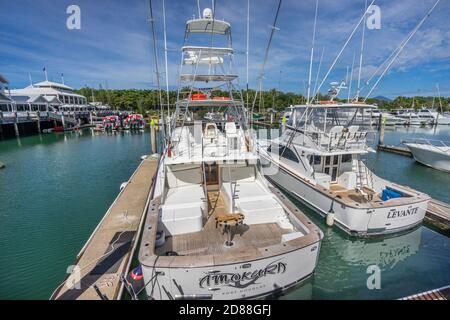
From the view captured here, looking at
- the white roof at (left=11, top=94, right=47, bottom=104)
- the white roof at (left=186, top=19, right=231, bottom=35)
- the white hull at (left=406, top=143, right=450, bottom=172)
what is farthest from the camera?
the white roof at (left=11, top=94, right=47, bottom=104)

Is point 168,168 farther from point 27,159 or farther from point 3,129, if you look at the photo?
point 3,129

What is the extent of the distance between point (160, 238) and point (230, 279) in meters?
2.13

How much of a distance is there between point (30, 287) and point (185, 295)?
16.0ft

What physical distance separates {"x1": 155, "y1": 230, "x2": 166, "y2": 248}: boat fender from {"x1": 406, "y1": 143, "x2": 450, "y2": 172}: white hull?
20388 millimetres

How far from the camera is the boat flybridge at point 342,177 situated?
7.70 meters

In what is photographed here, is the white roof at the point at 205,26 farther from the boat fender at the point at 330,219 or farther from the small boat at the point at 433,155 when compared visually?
the small boat at the point at 433,155

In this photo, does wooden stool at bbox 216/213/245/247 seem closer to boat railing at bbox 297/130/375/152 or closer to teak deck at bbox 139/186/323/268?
teak deck at bbox 139/186/323/268

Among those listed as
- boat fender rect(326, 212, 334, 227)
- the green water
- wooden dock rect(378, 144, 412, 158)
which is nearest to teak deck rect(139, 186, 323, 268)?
the green water

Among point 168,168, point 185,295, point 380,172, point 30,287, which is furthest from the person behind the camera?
point 380,172

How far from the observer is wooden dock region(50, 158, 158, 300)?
16.5ft

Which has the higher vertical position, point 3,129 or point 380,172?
point 3,129

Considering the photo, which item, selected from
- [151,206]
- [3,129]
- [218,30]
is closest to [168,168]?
[151,206]
